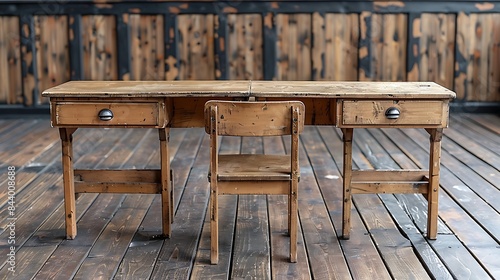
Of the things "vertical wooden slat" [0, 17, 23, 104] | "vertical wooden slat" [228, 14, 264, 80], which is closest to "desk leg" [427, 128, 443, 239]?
"vertical wooden slat" [228, 14, 264, 80]

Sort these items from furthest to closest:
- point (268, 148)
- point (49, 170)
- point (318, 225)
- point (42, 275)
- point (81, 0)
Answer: point (81, 0) < point (268, 148) < point (49, 170) < point (318, 225) < point (42, 275)

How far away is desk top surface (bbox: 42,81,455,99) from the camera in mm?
3572

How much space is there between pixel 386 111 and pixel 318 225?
31.2 inches

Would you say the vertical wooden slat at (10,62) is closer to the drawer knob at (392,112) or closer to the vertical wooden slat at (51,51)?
the vertical wooden slat at (51,51)

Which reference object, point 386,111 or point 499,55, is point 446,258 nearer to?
point 386,111

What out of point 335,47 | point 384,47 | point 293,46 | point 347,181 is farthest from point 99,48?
point 347,181

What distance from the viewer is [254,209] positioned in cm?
437

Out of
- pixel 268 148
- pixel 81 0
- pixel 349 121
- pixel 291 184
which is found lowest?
pixel 268 148

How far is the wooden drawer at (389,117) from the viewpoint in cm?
358

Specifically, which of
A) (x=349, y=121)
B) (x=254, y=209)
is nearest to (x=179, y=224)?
(x=254, y=209)

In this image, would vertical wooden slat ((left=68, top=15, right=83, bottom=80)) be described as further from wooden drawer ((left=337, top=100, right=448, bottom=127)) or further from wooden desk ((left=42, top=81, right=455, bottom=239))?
wooden drawer ((left=337, top=100, right=448, bottom=127))

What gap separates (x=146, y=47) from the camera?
24.8ft

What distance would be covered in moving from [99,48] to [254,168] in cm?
438

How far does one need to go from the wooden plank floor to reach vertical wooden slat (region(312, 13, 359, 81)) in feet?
5.12
